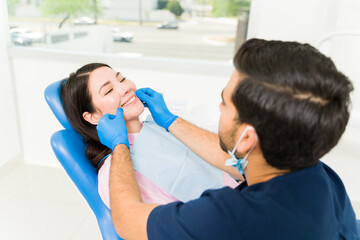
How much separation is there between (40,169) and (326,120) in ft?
7.54

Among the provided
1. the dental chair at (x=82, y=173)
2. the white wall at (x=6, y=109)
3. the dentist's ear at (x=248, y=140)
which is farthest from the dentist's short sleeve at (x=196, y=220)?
the white wall at (x=6, y=109)

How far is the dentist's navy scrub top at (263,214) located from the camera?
0.69 metres

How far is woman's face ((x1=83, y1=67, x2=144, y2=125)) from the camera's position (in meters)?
1.28

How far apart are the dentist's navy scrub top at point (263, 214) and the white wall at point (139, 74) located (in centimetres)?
131

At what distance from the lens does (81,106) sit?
129 centimetres

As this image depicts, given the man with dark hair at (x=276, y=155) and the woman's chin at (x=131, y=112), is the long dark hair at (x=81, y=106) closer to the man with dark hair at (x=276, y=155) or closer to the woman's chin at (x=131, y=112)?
the woman's chin at (x=131, y=112)

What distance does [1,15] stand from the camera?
2104 mm

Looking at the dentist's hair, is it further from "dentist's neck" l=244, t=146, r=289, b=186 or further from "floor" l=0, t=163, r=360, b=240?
"floor" l=0, t=163, r=360, b=240

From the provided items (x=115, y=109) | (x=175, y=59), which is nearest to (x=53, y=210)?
(x=115, y=109)

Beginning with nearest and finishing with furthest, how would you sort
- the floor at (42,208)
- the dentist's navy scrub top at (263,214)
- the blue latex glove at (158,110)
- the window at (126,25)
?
1. the dentist's navy scrub top at (263,214)
2. the blue latex glove at (158,110)
3. the floor at (42,208)
4. the window at (126,25)

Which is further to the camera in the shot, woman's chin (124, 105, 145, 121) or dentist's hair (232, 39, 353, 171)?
woman's chin (124, 105, 145, 121)

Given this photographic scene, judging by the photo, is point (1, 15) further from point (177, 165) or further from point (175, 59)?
point (177, 165)

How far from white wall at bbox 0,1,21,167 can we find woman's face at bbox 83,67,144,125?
124 cm

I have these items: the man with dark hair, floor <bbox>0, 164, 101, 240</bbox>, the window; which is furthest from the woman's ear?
the window
